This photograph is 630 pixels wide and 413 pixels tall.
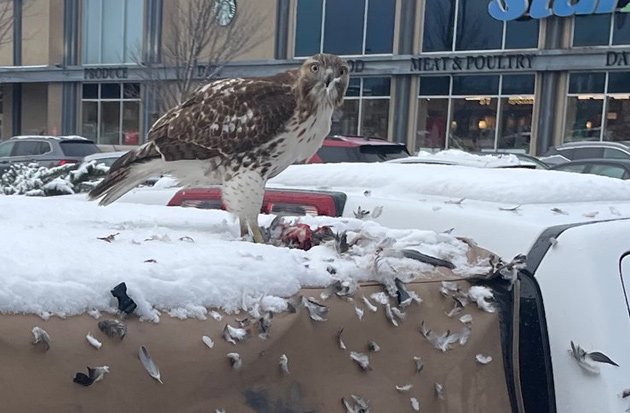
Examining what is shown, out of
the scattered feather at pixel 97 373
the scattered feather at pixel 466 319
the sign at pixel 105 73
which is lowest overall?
the scattered feather at pixel 466 319

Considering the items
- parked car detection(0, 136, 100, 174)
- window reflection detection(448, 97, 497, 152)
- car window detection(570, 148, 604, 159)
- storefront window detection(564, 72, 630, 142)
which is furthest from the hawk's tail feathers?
window reflection detection(448, 97, 497, 152)

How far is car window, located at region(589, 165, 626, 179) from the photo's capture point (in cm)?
1123

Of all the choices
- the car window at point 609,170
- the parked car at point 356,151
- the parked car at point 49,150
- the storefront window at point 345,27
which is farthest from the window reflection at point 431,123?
the parked car at point 356,151

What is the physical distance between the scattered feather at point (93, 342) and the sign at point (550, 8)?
20496 mm

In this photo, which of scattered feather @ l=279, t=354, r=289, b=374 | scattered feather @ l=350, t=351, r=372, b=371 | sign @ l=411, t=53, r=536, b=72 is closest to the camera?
scattered feather @ l=279, t=354, r=289, b=374

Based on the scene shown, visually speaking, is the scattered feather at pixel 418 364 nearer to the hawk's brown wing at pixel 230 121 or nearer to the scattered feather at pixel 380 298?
the scattered feather at pixel 380 298

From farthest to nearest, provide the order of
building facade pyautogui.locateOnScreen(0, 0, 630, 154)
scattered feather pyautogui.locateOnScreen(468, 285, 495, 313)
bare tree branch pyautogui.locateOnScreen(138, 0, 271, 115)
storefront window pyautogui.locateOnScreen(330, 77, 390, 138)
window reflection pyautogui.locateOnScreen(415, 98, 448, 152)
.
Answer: storefront window pyautogui.locateOnScreen(330, 77, 390, 138)
window reflection pyautogui.locateOnScreen(415, 98, 448, 152)
bare tree branch pyautogui.locateOnScreen(138, 0, 271, 115)
building facade pyautogui.locateOnScreen(0, 0, 630, 154)
scattered feather pyautogui.locateOnScreen(468, 285, 495, 313)

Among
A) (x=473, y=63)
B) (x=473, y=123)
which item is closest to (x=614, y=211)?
(x=473, y=63)

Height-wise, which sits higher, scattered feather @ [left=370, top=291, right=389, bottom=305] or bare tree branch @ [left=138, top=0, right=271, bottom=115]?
bare tree branch @ [left=138, top=0, right=271, bottom=115]

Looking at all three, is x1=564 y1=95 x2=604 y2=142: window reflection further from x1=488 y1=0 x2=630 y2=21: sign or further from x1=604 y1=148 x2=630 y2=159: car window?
x1=604 y1=148 x2=630 y2=159: car window

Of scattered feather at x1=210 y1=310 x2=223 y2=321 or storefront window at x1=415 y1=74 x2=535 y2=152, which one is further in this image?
storefront window at x1=415 y1=74 x2=535 y2=152

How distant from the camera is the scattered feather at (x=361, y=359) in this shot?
1.49m

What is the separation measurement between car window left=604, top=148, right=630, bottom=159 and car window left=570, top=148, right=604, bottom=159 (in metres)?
0.09

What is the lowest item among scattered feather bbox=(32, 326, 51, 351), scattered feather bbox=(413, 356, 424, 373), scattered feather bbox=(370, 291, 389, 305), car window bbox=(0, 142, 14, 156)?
car window bbox=(0, 142, 14, 156)
